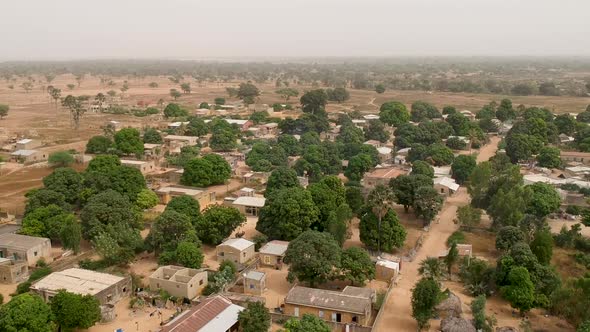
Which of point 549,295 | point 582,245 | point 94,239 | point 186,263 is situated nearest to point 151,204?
point 94,239

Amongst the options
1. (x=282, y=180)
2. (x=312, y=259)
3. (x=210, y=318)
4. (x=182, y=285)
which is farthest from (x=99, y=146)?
(x=210, y=318)

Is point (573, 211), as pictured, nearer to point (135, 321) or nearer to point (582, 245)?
point (582, 245)

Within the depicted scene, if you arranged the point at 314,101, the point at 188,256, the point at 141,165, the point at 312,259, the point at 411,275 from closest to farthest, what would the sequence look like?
the point at 312,259, the point at 188,256, the point at 411,275, the point at 141,165, the point at 314,101

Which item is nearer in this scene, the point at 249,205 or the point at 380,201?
the point at 380,201

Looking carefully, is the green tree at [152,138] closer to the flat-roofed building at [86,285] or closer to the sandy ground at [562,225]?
the flat-roofed building at [86,285]

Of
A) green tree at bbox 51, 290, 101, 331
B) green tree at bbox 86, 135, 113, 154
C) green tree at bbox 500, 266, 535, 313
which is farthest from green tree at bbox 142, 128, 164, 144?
green tree at bbox 500, 266, 535, 313

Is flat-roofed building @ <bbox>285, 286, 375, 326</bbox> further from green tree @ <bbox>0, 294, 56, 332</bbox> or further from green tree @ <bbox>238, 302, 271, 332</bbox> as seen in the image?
green tree @ <bbox>0, 294, 56, 332</bbox>

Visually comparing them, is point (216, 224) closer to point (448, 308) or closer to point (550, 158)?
point (448, 308)
